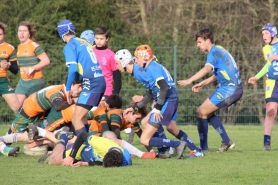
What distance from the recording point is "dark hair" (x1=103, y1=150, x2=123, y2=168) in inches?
344

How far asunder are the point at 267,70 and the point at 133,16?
12.0 metres

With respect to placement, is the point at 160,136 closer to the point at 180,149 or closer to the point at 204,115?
the point at 204,115

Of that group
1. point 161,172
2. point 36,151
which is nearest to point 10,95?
point 36,151

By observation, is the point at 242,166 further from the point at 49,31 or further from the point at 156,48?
the point at 49,31

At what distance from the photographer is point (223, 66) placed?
1131 centimetres

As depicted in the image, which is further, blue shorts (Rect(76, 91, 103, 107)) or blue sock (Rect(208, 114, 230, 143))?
blue sock (Rect(208, 114, 230, 143))

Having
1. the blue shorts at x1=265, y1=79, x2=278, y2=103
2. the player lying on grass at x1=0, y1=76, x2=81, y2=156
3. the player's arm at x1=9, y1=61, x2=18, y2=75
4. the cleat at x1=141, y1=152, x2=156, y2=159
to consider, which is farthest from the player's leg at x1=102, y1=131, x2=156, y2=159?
the player's arm at x1=9, y1=61, x2=18, y2=75

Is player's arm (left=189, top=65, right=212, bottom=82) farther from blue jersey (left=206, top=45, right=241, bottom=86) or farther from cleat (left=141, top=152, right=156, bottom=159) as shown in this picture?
cleat (left=141, top=152, right=156, bottom=159)

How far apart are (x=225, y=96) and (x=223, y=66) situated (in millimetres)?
484

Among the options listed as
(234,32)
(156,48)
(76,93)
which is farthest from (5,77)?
(234,32)

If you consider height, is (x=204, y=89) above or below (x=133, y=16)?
below

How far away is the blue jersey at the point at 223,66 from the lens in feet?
37.1

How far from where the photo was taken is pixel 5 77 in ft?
42.4

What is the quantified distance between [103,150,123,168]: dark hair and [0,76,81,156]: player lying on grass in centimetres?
216
